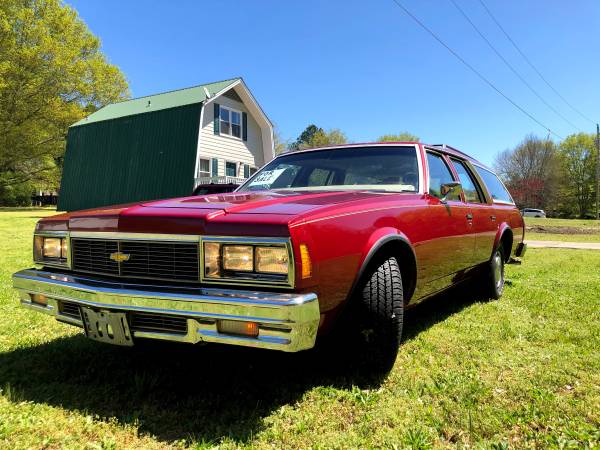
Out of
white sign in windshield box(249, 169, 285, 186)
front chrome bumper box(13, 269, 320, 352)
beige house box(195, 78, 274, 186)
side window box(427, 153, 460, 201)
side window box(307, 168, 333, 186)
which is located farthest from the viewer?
beige house box(195, 78, 274, 186)

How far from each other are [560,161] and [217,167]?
49.9 m

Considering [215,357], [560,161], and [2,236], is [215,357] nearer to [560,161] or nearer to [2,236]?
[2,236]

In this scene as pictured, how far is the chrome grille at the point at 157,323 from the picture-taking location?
215 centimetres

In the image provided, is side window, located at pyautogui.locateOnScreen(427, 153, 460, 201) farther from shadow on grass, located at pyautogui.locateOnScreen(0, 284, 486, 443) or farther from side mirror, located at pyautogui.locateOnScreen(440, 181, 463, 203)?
shadow on grass, located at pyautogui.locateOnScreen(0, 284, 486, 443)

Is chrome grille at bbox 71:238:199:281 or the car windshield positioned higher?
the car windshield

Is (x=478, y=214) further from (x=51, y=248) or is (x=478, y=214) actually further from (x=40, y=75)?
(x=40, y=75)

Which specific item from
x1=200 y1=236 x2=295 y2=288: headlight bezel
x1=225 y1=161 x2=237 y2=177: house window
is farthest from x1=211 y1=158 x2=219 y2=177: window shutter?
x1=200 y1=236 x2=295 y2=288: headlight bezel

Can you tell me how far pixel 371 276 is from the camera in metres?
2.51

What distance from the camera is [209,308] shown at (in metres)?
2.03

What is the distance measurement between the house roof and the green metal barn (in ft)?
0.19

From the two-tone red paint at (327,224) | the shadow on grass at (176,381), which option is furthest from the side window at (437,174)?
the shadow on grass at (176,381)

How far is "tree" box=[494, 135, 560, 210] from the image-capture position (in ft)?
171

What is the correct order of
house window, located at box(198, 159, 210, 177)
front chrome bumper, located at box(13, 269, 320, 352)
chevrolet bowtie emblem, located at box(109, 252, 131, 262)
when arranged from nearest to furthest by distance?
front chrome bumper, located at box(13, 269, 320, 352) → chevrolet bowtie emblem, located at box(109, 252, 131, 262) → house window, located at box(198, 159, 210, 177)

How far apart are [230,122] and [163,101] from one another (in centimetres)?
316
